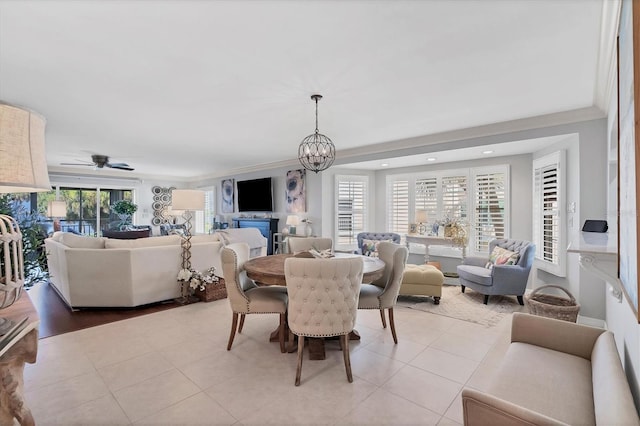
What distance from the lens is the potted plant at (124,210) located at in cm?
923

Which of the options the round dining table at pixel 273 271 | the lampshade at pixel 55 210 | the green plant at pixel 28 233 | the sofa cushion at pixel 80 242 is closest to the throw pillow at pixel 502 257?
the round dining table at pixel 273 271

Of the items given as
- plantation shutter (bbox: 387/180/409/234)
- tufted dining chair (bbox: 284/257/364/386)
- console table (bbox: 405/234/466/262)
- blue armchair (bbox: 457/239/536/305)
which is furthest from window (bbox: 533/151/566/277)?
tufted dining chair (bbox: 284/257/364/386)

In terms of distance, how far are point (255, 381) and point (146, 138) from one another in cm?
462

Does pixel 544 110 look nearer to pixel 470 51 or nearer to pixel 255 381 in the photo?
Answer: pixel 470 51

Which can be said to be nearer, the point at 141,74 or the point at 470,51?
the point at 470,51

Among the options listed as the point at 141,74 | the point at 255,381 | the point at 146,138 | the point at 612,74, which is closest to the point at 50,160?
the point at 146,138

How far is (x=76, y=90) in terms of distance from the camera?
3.09 meters

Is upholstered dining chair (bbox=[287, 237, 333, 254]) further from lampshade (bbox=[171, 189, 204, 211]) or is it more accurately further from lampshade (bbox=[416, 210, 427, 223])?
lampshade (bbox=[416, 210, 427, 223])

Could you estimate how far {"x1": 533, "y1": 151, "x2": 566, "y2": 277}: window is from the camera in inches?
156

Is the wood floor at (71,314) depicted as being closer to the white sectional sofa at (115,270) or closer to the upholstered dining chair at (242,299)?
the white sectional sofa at (115,270)

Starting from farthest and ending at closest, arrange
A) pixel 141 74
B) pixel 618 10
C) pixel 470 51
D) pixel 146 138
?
pixel 146 138 → pixel 141 74 → pixel 470 51 → pixel 618 10

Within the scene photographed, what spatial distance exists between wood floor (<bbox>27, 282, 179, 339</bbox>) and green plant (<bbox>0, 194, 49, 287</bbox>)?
1.51 meters

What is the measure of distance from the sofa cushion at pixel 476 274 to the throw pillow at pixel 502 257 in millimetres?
147

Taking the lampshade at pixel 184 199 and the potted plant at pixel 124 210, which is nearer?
the lampshade at pixel 184 199
